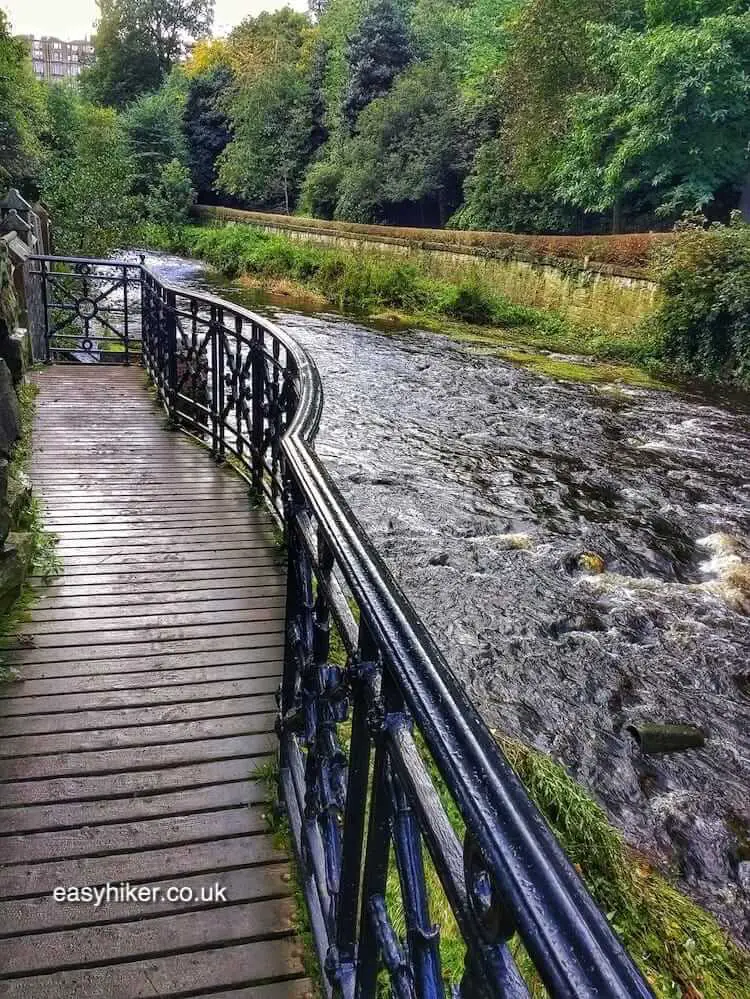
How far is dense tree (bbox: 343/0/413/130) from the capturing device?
2948cm

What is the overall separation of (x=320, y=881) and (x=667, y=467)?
7.54m

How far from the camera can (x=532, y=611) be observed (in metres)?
5.30

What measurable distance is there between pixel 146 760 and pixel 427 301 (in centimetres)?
1729

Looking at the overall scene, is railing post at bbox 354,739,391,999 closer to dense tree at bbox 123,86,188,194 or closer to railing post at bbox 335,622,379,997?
railing post at bbox 335,622,379,997

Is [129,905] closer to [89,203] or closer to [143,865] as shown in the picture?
[143,865]

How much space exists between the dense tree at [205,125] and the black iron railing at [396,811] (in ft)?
136

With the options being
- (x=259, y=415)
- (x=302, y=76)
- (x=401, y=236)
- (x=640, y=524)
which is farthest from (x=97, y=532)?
(x=302, y=76)

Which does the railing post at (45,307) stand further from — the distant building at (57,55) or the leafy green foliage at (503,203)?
the distant building at (57,55)

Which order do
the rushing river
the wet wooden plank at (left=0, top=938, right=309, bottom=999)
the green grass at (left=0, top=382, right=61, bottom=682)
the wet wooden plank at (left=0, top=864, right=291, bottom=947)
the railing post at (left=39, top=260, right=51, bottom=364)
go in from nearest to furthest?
the wet wooden plank at (left=0, top=938, right=309, bottom=999)
the wet wooden plank at (left=0, top=864, right=291, bottom=947)
the green grass at (left=0, top=382, right=61, bottom=682)
the rushing river
the railing post at (left=39, top=260, right=51, bottom=364)

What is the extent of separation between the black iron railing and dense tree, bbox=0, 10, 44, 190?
1144cm

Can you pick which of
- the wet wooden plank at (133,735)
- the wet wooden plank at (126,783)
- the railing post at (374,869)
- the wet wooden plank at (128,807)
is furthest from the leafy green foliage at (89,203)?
the railing post at (374,869)

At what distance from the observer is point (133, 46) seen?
147 ft

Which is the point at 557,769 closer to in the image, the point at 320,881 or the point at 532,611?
the point at 532,611

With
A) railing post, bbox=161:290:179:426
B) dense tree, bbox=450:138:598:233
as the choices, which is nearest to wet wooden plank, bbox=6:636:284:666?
railing post, bbox=161:290:179:426
